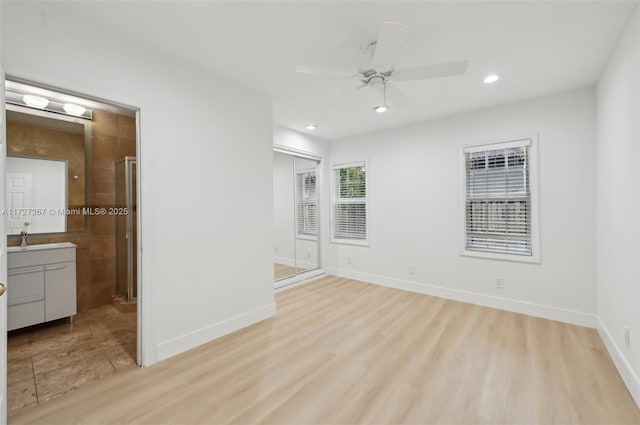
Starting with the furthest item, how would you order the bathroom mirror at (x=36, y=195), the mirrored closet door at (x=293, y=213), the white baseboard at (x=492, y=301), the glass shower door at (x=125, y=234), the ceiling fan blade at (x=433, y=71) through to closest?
the mirrored closet door at (x=293, y=213)
the glass shower door at (x=125, y=234)
the white baseboard at (x=492, y=301)
the bathroom mirror at (x=36, y=195)
the ceiling fan blade at (x=433, y=71)

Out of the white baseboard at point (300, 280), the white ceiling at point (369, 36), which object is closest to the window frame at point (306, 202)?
the white baseboard at point (300, 280)

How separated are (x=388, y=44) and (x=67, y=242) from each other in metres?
3.94

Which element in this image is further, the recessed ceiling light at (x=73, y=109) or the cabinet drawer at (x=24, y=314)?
the recessed ceiling light at (x=73, y=109)

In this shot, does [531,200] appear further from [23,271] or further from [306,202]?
[23,271]

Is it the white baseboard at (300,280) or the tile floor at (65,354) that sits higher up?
the white baseboard at (300,280)

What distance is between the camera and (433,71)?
80.7 inches

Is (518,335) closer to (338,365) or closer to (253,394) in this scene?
(338,365)

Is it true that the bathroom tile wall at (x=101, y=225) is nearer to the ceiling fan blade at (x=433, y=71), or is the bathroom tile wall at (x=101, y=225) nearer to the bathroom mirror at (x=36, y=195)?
the bathroom mirror at (x=36, y=195)

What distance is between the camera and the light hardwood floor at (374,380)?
175cm

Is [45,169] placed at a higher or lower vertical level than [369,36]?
lower

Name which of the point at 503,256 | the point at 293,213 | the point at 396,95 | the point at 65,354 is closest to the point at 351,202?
the point at 293,213

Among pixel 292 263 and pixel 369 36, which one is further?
pixel 292 263

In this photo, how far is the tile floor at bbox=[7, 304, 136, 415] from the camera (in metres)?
2.00

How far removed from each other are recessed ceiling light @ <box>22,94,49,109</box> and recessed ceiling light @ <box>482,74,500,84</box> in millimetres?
4651
